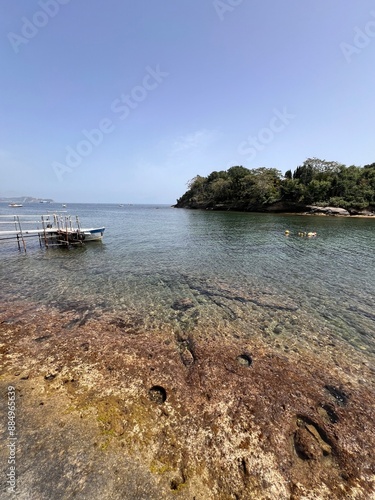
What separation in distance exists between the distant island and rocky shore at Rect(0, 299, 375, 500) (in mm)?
73153

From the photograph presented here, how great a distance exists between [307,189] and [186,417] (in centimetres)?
7923

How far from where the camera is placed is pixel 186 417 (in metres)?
4.42

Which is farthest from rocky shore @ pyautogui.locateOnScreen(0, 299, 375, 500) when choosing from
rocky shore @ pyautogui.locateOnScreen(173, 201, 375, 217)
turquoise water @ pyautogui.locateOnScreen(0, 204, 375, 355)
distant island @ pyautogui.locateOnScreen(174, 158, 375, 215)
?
distant island @ pyautogui.locateOnScreen(174, 158, 375, 215)

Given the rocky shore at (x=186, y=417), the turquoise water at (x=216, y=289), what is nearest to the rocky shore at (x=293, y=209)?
the turquoise water at (x=216, y=289)

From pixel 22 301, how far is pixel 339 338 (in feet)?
41.7

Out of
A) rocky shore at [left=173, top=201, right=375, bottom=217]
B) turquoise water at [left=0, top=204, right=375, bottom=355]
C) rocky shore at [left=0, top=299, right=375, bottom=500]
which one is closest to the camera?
rocky shore at [left=0, top=299, right=375, bottom=500]

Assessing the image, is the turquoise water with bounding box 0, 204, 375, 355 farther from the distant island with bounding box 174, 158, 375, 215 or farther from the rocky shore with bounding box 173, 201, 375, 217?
the distant island with bounding box 174, 158, 375, 215

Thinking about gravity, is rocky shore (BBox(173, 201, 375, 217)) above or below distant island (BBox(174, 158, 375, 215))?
below

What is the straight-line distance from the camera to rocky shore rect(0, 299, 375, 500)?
3.35m

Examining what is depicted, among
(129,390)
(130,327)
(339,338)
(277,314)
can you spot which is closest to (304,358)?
(339,338)

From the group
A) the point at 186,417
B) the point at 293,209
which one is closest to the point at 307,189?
the point at 293,209

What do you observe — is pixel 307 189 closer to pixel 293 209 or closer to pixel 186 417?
pixel 293 209

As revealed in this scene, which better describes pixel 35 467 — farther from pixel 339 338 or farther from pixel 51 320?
pixel 339 338

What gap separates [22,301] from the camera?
9664 mm
